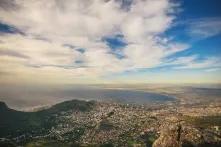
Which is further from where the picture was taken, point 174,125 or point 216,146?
point 174,125

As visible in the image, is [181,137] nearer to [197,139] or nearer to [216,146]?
[197,139]

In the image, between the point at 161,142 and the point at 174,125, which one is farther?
the point at 174,125

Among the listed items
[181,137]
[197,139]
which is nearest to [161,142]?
[181,137]

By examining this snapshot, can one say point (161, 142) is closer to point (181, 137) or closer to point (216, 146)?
point (181, 137)

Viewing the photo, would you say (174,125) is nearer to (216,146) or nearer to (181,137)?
(181,137)

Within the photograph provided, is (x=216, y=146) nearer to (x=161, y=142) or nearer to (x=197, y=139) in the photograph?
(x=197, y=139)

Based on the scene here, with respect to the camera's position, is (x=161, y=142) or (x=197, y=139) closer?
(x=161, y=142)
